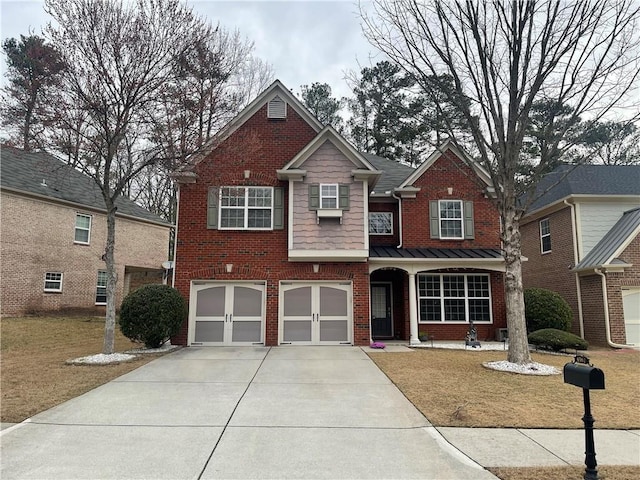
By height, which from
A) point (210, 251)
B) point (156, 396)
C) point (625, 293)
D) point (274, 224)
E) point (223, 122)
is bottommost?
point (156, 396)

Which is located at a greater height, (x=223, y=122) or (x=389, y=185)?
(x=223, y=122)

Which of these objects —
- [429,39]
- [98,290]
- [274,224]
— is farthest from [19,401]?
[98,290]

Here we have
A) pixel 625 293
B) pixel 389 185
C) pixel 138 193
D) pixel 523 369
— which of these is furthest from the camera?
pixel 138 193

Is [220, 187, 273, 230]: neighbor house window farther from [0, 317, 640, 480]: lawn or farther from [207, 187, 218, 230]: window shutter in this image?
[0, 317, 640, 480]: lawn

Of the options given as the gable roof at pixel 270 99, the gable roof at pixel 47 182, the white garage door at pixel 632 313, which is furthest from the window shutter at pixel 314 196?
the white garage door at pixel 632 313

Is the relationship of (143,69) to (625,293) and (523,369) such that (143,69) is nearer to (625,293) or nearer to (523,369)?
(523,369)

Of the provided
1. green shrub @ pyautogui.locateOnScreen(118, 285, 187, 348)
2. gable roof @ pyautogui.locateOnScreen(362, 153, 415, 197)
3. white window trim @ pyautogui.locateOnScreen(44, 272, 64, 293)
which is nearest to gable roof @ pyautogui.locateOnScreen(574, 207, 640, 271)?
gable roof @ pyautogui.locateOnScreen(362, 153, 415, 197)

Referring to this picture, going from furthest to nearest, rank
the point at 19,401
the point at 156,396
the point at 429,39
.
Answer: the point at 429,39 → the point at 156,396 → the point at 19,401

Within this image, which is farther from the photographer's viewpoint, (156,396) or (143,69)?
(143,69)

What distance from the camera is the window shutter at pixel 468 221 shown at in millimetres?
15398

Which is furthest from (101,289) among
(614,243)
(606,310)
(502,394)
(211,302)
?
(614,243)

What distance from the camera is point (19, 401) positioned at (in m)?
6.62

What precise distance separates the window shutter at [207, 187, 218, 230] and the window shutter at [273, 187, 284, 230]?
6.28 feet

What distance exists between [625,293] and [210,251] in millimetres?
14276
